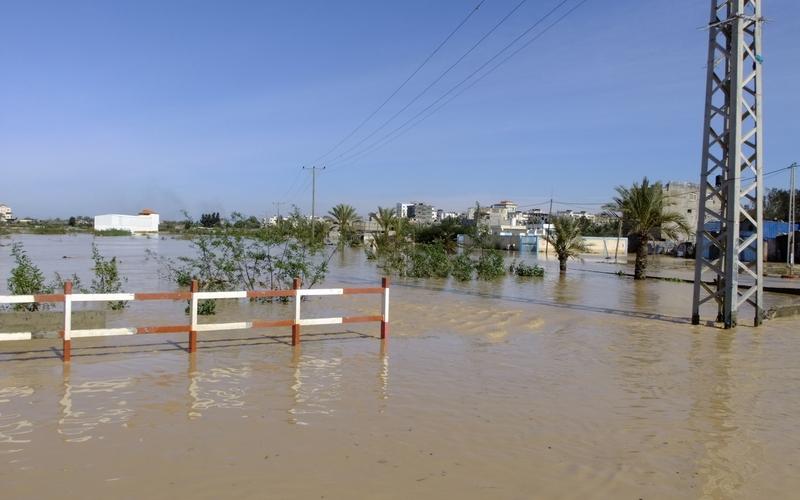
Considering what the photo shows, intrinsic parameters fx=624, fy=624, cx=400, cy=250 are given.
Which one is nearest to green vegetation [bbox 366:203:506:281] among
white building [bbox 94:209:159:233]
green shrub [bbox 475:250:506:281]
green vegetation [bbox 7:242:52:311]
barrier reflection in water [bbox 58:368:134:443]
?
green shrub [bbox 475:250:506:281]

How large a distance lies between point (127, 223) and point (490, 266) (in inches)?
4680

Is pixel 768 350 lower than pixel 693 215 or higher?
lower

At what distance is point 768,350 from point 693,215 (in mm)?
83608

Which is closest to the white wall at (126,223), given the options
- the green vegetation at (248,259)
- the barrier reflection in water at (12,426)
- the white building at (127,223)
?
the white building at (127,223)

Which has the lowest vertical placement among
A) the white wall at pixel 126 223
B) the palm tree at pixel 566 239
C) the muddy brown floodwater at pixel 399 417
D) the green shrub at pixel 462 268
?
the muddy brown floodwater at pixel 399 417

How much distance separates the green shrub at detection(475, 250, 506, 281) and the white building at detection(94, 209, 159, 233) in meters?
109

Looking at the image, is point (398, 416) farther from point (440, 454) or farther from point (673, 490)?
point (673, 490)

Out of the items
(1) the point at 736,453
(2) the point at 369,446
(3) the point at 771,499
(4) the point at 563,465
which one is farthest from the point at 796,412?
(2) the point at 369,446

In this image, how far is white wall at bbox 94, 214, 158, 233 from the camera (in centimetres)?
12706

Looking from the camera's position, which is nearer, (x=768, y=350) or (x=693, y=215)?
(x=768, y=350)

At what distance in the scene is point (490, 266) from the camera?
93.2 ft

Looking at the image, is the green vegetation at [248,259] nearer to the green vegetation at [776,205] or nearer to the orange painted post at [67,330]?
the orange painted post at [67,330]

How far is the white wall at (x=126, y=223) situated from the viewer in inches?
5002

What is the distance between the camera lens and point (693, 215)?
290ft
